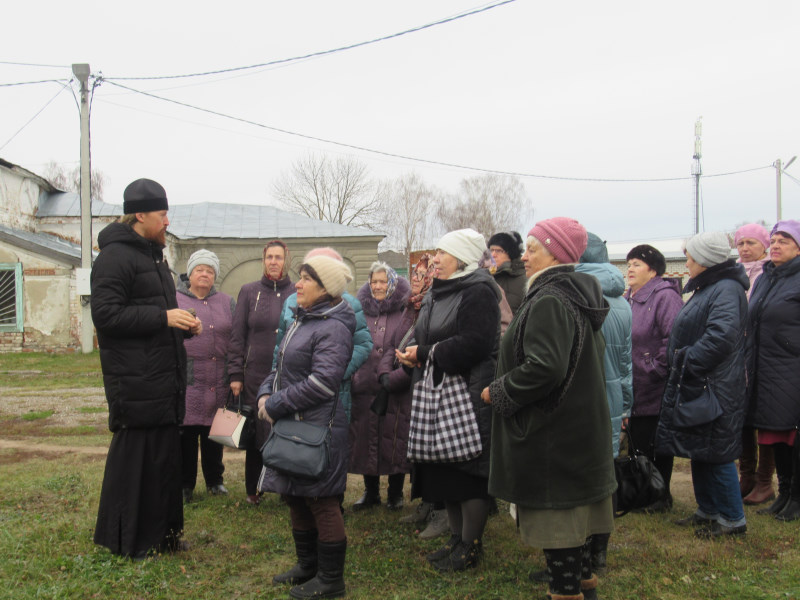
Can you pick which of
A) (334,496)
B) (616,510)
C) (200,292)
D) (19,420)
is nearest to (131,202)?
(200,292)

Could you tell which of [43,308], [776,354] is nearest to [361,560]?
[776,354]

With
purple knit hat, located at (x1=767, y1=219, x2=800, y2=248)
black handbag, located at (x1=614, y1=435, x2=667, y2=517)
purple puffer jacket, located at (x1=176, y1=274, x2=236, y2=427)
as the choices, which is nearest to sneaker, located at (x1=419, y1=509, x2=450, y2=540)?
Answer: black handbag, located at (x1=614, y1=435, x2=667, y2=517)

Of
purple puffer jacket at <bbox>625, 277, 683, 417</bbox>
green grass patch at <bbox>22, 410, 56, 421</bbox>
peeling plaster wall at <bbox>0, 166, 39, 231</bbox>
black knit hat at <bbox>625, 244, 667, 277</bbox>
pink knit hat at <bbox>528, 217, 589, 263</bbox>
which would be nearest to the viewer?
pink knit hat at <bbox>528, 217, 589, 263</bbox>

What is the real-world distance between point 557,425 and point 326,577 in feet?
4.59

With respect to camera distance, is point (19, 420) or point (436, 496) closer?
point (436, 496)

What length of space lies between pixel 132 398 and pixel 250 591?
122 cm

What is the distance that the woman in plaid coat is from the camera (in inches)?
142

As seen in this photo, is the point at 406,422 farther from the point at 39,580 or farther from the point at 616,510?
the point at 39,580

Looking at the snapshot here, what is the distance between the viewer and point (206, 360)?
516 centimetres

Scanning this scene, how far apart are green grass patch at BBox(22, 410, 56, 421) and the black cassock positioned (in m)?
6.12

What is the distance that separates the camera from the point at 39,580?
137 inches

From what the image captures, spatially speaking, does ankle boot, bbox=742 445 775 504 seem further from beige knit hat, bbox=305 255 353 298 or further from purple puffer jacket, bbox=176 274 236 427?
purple puffer jacket, bbox=176 274 236 427

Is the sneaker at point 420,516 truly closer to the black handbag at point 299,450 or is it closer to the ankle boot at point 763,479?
the black handbag at point 299,450

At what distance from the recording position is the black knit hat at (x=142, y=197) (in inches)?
150
